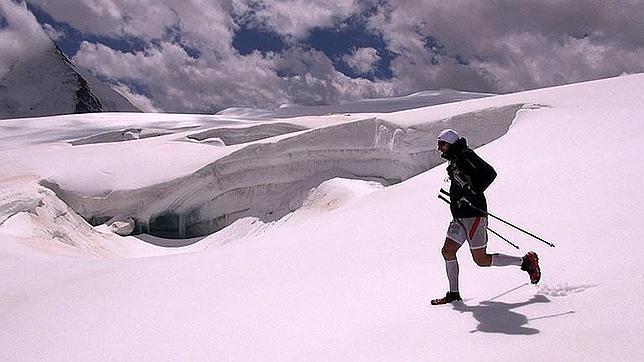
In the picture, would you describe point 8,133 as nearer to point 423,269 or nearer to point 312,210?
point 312,210

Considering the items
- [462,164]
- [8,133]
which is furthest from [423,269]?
[8,133]

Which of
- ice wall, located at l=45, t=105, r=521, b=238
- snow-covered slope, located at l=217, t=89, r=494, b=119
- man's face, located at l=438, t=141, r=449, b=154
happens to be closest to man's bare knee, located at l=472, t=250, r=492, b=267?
man's face, located at l=438, t=141, r=449, b=154

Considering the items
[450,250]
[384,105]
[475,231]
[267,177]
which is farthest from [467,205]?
[384,105]

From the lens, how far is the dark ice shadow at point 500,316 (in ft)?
10.7

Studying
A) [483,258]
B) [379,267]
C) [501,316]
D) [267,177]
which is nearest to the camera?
[501,316]

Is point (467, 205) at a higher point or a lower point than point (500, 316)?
higher

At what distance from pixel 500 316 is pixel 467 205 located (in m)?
0.85

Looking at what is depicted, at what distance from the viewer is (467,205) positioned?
12.7 feet

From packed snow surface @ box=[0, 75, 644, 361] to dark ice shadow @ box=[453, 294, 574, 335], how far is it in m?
0.02

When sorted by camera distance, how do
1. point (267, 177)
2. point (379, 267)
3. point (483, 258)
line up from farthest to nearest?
point (267, 177) → point (379, 267) → point (483, 258)

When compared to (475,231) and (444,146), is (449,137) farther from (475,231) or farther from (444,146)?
(475,231)

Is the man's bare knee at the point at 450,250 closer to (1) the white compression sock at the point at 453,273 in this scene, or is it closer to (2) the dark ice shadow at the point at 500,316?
(1) the white compression sock at the point at 453,273

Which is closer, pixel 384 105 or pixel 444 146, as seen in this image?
pixel 444 146

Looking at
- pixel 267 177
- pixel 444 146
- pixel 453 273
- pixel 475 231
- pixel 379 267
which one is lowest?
pixel 453 273
